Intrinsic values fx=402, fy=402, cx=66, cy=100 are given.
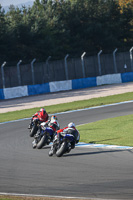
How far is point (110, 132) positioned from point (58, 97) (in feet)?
51.9

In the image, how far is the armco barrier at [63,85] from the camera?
3045 centimetres

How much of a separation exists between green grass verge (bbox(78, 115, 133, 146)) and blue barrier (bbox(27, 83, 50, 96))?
15.1 m

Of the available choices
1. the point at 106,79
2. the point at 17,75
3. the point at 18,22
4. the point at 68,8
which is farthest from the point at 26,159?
the point at 68,8

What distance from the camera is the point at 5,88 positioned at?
3012 centimetres

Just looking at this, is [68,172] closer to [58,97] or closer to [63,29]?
[58,97]

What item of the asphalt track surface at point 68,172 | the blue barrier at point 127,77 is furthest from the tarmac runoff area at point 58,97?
the asphalt track surface at point 68,172

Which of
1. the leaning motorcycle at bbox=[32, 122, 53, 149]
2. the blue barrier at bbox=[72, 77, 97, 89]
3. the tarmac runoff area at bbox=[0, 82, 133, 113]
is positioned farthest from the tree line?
the leaning motorcycle at bbox=[32, 122, 53, 149]

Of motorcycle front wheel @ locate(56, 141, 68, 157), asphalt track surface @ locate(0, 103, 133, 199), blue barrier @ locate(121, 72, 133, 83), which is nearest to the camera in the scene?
asphalt track surface @ locate(0, 103, 133, 199)

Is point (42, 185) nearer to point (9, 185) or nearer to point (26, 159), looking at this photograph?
point (9, 185)

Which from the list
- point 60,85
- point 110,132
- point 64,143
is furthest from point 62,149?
point 60,85

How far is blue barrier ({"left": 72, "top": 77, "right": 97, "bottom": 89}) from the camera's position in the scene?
33.8 m

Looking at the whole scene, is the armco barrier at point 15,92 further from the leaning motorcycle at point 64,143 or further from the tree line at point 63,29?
the leaning motorcycle at point 64,143

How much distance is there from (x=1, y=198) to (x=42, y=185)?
1174 mm

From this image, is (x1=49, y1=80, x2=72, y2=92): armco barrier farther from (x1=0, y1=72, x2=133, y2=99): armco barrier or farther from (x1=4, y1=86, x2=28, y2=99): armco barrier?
(x1=4, y1=86, x2=28, y2=99): armco barrier
